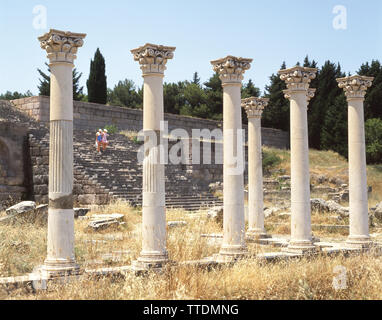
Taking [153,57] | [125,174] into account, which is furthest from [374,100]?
[153,57]

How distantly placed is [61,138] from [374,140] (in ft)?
133

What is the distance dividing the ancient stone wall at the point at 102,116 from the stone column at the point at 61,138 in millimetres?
23707

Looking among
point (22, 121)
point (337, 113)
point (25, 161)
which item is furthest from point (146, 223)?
point (337, 113)

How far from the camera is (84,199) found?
26375 millimetres

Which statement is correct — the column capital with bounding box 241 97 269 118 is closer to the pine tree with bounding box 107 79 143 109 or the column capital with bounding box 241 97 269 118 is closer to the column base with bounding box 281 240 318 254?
the column base with bounding box 281 240 318 254

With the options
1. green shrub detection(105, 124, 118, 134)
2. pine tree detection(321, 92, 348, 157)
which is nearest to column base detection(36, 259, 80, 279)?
green shrub detection(105, 124, 118, 134)

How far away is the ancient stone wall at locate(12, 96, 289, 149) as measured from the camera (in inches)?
1302

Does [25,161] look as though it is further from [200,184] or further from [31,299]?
[31,299]

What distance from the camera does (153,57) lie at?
35.5ft

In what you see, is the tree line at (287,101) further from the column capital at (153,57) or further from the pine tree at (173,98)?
the column capital at (153,57)

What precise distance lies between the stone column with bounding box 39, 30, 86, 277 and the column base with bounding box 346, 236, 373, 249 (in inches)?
325

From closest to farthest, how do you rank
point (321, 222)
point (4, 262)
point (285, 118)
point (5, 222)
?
point (4, 262) < point (5, 222) < point (321, 222) < point (285, 118)

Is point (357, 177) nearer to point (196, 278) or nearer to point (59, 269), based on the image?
point (196, 278)
